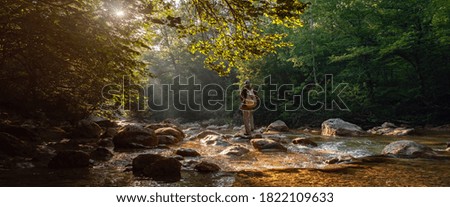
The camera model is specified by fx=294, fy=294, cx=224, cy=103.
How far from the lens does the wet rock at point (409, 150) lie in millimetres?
6583

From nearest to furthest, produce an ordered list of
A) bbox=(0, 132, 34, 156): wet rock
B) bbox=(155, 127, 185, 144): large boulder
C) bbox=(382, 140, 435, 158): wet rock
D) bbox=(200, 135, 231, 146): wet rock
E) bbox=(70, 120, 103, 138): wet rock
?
bbox=(0, 132, 34, 156): wet rock
bbox=(382, 140, 435, 158): wet rock
bbox=(200, 135, 231, 146): wet rock
bbox=(155, 127, 185, 144): large boulder
bbox=(70, 120, 103, 138): wet rock

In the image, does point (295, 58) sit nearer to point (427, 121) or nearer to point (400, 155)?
point (427, 121)

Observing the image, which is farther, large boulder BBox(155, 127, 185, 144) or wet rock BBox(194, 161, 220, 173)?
large boulder BBox(155, 127, 185, 144)

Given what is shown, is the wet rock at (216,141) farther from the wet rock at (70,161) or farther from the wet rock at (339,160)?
the wet rock at (70,161)

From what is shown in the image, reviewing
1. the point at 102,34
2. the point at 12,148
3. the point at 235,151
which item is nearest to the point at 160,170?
the point at 102,34

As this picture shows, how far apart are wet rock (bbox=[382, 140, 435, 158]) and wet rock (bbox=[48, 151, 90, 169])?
21.9ft

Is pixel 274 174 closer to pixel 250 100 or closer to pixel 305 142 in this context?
pixel 305 142

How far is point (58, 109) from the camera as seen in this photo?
11.8 m

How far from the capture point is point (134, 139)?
8.97 meters

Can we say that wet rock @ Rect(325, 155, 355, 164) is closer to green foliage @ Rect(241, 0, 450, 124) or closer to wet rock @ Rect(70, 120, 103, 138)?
wet rock @ Rect(70, 120, 103, 138)

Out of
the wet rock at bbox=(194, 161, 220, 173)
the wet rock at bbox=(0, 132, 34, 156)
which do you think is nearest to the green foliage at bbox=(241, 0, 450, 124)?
the wet rock at bbox=(194, 161, 220, 173)

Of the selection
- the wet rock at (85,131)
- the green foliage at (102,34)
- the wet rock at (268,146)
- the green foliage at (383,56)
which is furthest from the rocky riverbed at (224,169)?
the green foliage at (383,56)

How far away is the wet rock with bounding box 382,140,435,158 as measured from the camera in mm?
6583

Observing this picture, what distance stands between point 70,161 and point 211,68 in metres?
3.55
